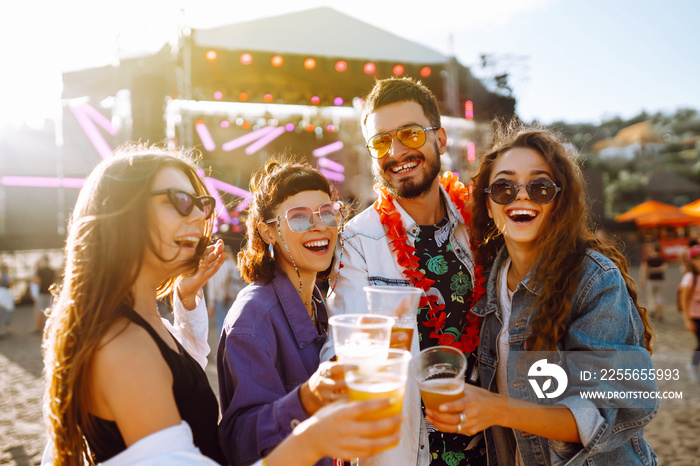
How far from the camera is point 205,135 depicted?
14.9 metres

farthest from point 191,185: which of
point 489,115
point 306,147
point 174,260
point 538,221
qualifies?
point 306,147

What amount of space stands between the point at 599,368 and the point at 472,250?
2.82ft

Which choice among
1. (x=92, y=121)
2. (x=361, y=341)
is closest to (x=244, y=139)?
(x=92, y=121)

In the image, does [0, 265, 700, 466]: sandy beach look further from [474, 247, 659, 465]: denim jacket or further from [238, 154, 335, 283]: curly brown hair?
[238, 154, 335, 283]: curly brown hair

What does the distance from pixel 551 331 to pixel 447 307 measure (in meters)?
0.60

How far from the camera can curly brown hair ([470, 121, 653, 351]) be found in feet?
5.29

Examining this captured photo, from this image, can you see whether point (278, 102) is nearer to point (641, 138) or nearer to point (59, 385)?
point (59, 385)

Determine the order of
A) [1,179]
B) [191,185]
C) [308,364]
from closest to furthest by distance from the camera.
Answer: [191,185] < [308,364] < [1,179]

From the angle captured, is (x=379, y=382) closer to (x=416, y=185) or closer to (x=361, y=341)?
(x=361, y=341)

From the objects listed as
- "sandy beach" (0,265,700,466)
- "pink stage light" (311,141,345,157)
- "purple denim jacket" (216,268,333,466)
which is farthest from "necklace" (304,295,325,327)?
"pink stage light" (311,141,345,157)

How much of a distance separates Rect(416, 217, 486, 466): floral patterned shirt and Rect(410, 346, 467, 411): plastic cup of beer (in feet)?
2.80

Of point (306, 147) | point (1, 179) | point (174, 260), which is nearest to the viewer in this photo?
point (174, 260)

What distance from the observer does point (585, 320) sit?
1556 millimetres

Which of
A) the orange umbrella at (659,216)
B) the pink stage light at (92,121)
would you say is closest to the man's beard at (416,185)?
the pink stage light at (92,121)
